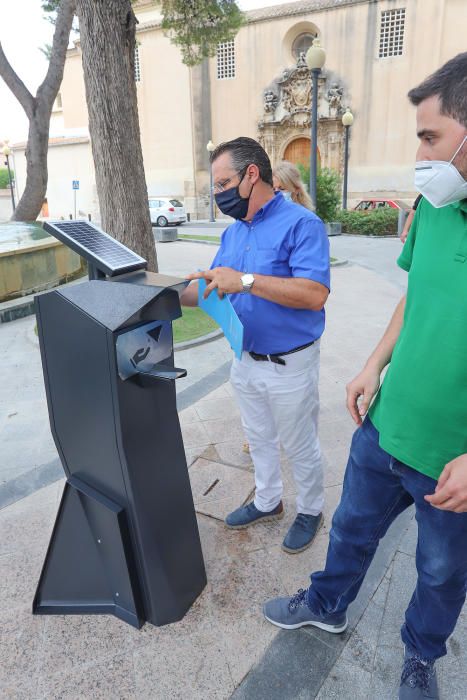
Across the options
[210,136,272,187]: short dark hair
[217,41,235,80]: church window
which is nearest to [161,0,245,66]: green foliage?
[210,136,272,187]: short dark hair

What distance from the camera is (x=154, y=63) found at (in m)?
29.1

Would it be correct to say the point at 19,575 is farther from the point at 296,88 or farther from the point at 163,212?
the point at 296,88

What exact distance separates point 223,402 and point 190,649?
96.6 inches

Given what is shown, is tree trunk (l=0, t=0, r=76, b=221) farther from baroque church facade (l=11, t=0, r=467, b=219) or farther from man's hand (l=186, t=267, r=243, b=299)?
baroque church facade (l=11, t=0, r=467, b=219)

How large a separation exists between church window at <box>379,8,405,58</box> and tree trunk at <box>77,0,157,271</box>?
2530 centimetres

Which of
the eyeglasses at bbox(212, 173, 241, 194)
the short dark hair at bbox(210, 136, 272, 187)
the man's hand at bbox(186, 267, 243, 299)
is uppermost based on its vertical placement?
the short dark hair at bbox(210, 136, 272, 187)

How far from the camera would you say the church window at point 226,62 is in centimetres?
2830

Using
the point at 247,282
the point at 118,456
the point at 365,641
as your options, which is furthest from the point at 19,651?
the point at 247,282

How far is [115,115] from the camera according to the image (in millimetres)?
5273

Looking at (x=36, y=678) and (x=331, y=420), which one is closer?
(x=36, y=678)

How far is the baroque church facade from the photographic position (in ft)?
82.5

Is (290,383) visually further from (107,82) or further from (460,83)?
(107,82)

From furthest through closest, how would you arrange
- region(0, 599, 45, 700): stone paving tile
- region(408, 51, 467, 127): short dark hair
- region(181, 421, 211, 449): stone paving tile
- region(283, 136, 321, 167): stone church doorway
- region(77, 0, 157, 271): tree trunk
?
1. region(283, 136, 321, 167): stone church doorway
2. region(77, 0, 157, 271): tree trunk
3. region(181, 421, 211, 449): stone paving tile
4. region(0, 599, 45, 700): stone paving tile
5. region(408, 51, 467, 127): short dark hair

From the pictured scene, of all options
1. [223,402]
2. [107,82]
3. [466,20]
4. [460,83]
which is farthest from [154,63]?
[460,83]
